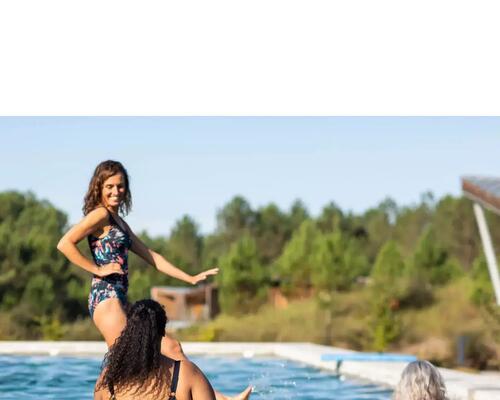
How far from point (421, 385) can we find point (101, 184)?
2326 millimetres

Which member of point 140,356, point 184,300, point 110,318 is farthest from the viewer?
point 184,300

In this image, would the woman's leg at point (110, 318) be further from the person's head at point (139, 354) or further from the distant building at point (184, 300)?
the distant building at point (184, 300)

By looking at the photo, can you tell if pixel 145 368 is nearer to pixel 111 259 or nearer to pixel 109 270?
pixel 109 270

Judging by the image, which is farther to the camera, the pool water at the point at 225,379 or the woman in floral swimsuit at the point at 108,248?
the pool water at the point at 225,379

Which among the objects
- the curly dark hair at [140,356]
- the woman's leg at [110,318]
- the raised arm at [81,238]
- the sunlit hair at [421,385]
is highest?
the raised arm at [81,238]

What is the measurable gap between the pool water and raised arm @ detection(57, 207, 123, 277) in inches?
130

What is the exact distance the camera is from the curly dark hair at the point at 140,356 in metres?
3.64

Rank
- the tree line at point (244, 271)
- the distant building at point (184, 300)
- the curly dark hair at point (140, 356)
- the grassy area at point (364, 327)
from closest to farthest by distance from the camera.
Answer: the curly dark hair at point (140, 356) < the grassy area at point (364, 327) < the tree line at point (244, 271) < the distant building at point (184, 300)

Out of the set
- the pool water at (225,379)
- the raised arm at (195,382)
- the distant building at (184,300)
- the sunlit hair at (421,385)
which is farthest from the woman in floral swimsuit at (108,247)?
the distant building at (184,300)

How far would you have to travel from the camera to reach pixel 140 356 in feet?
11.9

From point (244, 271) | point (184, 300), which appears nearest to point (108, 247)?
point (244, 271)

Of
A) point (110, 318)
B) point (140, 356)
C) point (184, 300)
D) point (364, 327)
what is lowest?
point (140, 356)
